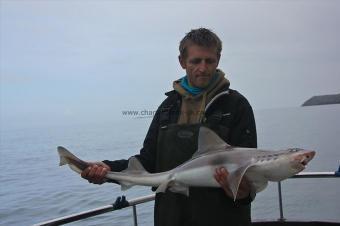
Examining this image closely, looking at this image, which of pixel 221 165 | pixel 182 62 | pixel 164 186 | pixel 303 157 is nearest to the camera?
pixel 303 157

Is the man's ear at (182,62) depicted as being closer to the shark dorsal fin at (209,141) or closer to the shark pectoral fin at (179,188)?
the shark dorsal fin at (209,141)

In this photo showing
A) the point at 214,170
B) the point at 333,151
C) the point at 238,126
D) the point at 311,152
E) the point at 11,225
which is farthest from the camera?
the point at 333,151

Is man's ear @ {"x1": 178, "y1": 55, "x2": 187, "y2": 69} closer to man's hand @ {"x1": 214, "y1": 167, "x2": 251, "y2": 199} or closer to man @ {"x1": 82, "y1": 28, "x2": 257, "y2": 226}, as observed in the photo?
man @ {"x1": 82, "y1": 28, "x2": 257, "y2": 226}

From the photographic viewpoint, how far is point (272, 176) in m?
3.27

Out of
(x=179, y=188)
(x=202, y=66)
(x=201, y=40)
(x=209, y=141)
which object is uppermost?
(x=201, y=40)

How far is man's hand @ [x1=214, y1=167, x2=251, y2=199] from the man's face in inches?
29.2

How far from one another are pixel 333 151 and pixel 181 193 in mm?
34634

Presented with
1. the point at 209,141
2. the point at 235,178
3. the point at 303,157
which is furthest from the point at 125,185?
the point at 303,157

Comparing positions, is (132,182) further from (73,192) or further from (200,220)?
(73,192)

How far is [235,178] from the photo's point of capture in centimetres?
325

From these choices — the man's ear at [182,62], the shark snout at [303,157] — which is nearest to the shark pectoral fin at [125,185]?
the man's ear at [182,62]

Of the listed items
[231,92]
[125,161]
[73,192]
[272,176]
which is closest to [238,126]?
[231,92]

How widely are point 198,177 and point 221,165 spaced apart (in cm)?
19

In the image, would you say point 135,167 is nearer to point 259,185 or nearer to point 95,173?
point 95,173
